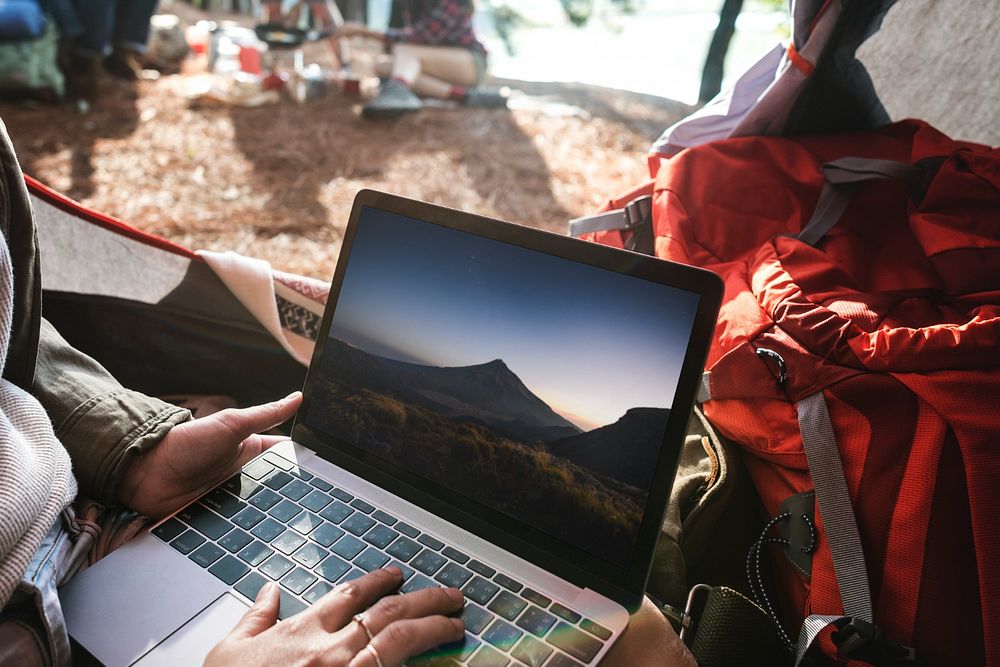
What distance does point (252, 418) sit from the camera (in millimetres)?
870

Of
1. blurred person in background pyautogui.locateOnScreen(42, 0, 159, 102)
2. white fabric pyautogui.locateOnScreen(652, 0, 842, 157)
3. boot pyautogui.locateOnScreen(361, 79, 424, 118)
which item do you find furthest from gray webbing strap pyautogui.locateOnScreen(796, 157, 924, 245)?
blurred person in background pyautogui.locateOnScreen(42, 0, 159, 102)

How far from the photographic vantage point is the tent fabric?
108 cm

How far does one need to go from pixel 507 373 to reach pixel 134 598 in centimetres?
46

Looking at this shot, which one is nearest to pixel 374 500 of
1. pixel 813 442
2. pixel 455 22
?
pixel 813 442

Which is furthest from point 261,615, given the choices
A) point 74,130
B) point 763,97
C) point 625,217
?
point 74,130

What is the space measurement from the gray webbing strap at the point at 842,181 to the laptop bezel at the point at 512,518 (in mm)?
536

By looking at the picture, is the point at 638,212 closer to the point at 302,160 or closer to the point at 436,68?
the point at 302,160

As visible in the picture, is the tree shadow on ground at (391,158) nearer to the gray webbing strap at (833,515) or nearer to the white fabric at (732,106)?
the white fabric at (732,106)

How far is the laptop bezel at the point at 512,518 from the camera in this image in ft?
2.24

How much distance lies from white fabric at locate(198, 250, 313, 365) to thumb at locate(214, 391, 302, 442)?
0.26m

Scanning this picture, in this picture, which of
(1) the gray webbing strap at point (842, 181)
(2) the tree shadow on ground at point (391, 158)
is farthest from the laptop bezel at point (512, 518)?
(2) the tree shadow on ground at point (391, 158)

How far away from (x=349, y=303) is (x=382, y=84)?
11.5 ft

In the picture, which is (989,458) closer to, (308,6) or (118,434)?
(118,434)

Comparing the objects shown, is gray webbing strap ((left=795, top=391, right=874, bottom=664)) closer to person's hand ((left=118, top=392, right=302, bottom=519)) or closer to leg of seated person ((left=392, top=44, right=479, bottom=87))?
person's hand ((left=118, top=392, right=302, bottom=519))
